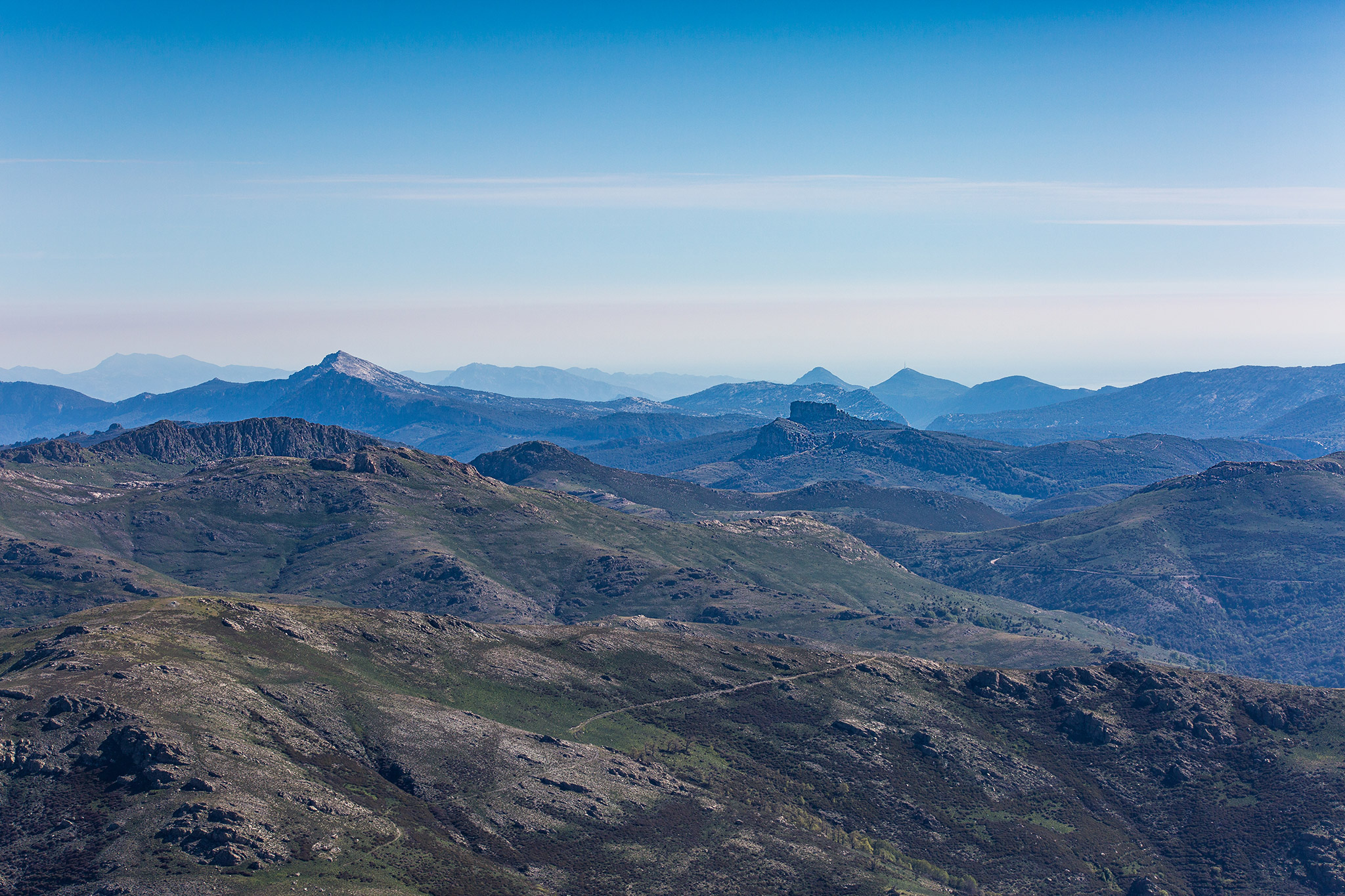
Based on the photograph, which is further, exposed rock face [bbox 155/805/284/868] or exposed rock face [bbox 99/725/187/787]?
exposed rock face [bbox 99/725/187/787]

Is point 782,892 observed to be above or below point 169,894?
below

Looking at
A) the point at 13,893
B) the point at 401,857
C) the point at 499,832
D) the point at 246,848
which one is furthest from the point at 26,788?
the point at 499,832

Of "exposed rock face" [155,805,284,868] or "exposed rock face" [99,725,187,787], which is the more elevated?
"exposed rock face" [99,725,187,787]

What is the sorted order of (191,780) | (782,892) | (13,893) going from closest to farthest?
(13,893) < (191,780) < (782,892)

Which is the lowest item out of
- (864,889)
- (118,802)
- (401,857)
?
(864,889)

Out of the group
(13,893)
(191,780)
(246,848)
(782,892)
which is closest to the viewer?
(13,893)

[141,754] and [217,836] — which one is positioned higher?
[141,754]

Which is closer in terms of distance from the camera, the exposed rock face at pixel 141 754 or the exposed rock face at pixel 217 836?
the exposed rock face at pixel 217 836

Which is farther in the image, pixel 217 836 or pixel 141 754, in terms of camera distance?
pixel 141 754

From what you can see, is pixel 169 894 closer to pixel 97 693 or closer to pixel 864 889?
pixel 97 693

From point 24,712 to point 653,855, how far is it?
120436mm

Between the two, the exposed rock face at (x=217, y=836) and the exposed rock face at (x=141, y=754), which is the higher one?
the exposed rock face at (x=141, y=754)

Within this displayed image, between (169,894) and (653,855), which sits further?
(653,855)

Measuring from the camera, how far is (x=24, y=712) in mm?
180750
